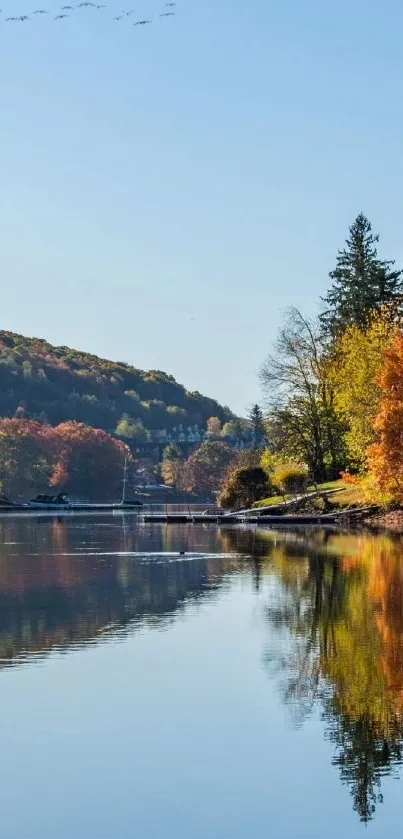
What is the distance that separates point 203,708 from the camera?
21.8 metres

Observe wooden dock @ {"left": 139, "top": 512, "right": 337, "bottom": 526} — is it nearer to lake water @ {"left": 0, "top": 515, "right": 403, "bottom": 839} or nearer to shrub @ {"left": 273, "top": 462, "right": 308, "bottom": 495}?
shrub @ {"left": 273, "top": 462, "right": 308, "bottom": 495}

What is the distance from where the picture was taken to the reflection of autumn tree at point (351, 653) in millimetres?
18516

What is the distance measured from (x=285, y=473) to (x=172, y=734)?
7438 cm

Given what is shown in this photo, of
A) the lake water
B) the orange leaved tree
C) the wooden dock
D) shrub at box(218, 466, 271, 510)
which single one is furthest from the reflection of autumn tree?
shrub at box(218, 466, 271, 510)

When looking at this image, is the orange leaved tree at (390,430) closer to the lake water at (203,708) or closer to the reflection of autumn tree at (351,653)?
the reflection of autumn tree at (351,653)

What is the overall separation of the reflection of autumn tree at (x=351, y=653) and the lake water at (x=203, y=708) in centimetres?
5

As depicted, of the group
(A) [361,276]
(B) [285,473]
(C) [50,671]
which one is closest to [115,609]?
(C) [50,671]

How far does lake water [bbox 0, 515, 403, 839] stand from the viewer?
16.0 metres

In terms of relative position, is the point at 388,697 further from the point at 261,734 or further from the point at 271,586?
the point at 271,586

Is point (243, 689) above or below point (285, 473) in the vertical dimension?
below

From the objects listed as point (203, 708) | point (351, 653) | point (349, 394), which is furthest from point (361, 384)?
point (203, 708)

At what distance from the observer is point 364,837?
15.1 m

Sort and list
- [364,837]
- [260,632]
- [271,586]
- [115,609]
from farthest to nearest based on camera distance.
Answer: [271,586]
[115,609]
[260,632]
[364,837]

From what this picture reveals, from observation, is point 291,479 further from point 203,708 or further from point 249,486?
point 203,708
